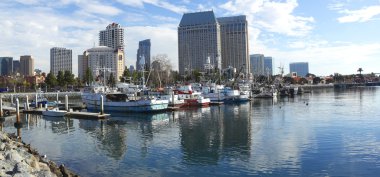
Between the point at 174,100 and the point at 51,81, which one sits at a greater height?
the point at 51,81

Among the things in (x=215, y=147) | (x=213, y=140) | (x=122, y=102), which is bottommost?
(x=215, y=147)

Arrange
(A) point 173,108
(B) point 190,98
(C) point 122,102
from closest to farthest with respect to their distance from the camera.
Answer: (C) point 122,102, (A) point 173,108, (B) point 190,98

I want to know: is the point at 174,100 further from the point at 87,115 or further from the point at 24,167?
the point at 24,167

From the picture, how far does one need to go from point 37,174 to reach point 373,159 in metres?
24.6

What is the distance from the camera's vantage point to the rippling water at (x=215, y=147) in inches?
1117

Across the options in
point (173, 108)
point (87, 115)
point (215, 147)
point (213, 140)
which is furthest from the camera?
point (173, 108)

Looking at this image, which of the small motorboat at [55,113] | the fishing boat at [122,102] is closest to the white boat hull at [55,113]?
the small motorboat at [55,113]

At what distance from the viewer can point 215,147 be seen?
36625 mm

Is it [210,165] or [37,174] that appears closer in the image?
[37,174]

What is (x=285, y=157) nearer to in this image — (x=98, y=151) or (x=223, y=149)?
(x=223, y=149)

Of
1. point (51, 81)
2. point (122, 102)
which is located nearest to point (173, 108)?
point (122, 102)

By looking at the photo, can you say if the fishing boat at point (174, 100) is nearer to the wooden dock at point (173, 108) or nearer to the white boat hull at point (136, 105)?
the wooden dock at point (173, 108)

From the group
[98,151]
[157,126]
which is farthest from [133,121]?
[98,151]

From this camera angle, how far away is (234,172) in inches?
1077
